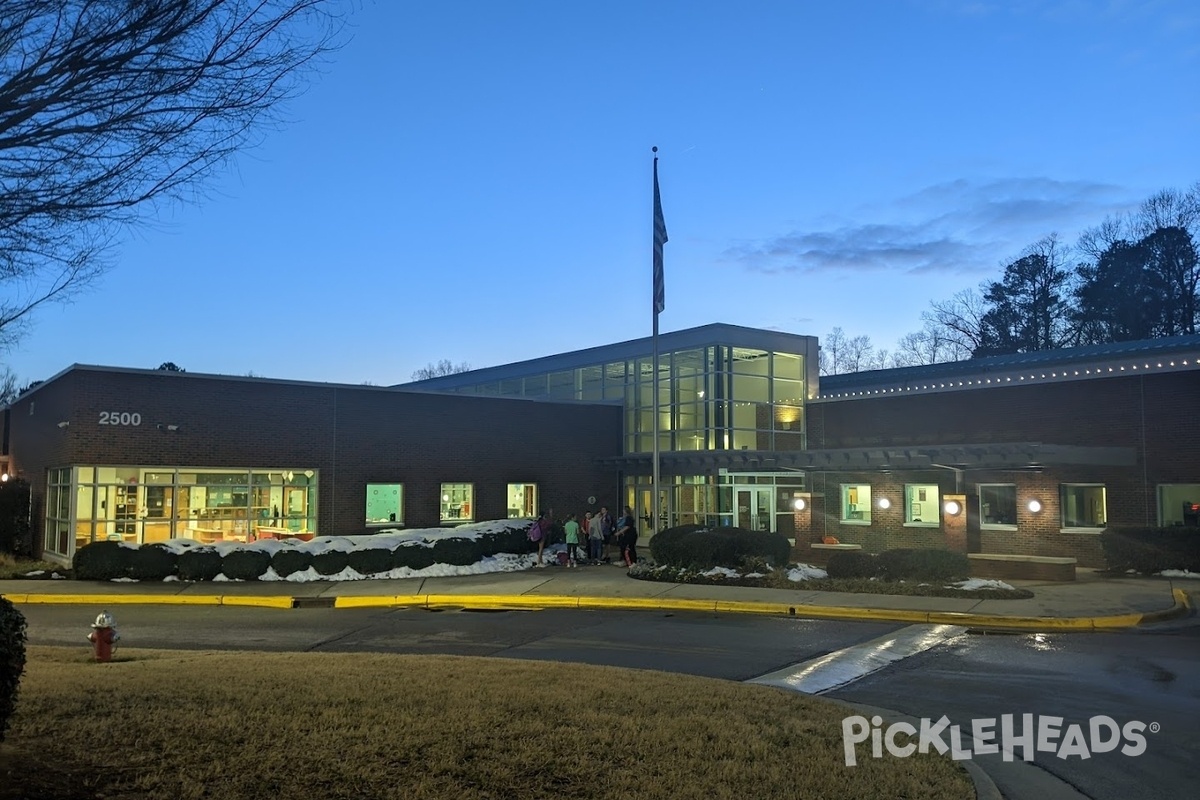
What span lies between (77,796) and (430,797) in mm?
1944

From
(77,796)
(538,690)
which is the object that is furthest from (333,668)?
(77,796)

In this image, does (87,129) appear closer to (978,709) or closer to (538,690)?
(538,690)

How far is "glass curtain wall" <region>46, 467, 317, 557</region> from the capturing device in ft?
85.6

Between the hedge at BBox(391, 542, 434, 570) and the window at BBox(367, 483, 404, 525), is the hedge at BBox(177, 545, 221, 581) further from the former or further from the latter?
the window at BBox(367, 483, 404, 525)

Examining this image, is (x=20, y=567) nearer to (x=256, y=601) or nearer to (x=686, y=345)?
(x=256, y=601)

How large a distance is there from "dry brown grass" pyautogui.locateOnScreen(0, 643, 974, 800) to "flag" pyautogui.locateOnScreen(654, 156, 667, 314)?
1645cm

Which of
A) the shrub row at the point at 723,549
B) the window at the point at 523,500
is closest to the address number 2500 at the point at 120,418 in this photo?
the window at the point at 523,500

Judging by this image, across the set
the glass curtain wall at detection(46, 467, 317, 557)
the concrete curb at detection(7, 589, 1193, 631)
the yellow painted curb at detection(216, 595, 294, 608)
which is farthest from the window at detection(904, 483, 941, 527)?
the yellow painted curb at detection(216, 595, 294, 608)

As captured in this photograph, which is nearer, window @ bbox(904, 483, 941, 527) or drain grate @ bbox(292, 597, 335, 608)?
drain grate @ bbox(292, 597, 335, 608)

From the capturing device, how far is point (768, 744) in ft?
24.0

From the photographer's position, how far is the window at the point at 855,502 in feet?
105

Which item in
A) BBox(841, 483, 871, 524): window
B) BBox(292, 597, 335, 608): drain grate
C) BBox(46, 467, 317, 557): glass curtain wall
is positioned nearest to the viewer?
BBox(292, 597, 335, 608): drain grate

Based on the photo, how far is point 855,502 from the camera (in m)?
32.4

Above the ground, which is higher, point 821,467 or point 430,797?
point 821,467
